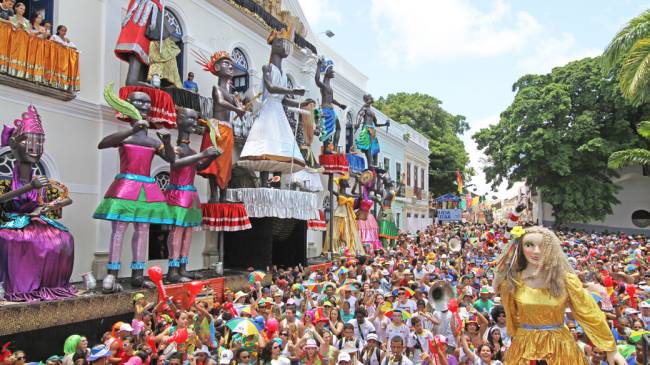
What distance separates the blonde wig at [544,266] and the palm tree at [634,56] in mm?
10219

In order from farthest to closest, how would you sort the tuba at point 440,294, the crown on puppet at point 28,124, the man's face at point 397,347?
1. the crown on puppet at point 28,124
2. the tuba at point 440,294
3. the man's face at point 397,347

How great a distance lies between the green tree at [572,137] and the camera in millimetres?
28344

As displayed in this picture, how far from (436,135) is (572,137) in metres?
15.1

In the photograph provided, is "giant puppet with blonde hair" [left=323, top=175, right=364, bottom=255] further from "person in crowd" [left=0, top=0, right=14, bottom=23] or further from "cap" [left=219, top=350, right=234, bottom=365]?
"cap" [left=219, top=350, right=234, bottom=365]

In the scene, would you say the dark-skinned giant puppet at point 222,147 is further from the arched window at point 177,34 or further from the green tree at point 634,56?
the green tree at point 634,56

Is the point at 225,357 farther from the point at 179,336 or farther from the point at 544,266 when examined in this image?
the point at 544,266

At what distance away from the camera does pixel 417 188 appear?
35.2 meters

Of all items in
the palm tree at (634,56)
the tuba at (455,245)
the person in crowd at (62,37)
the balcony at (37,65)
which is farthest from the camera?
the tuba at (455,245)

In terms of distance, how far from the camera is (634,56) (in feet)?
42.5

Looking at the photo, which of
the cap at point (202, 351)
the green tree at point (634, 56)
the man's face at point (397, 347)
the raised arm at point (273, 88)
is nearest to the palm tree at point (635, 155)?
the green tree at point (634, 56)

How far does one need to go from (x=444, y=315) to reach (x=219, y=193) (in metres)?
6.33

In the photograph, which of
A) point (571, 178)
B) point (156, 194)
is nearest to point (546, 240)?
point (156, 194)

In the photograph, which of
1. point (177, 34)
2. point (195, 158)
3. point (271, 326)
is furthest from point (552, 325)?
point (177, 34)

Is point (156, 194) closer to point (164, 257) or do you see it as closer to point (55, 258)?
point (55, 258)
